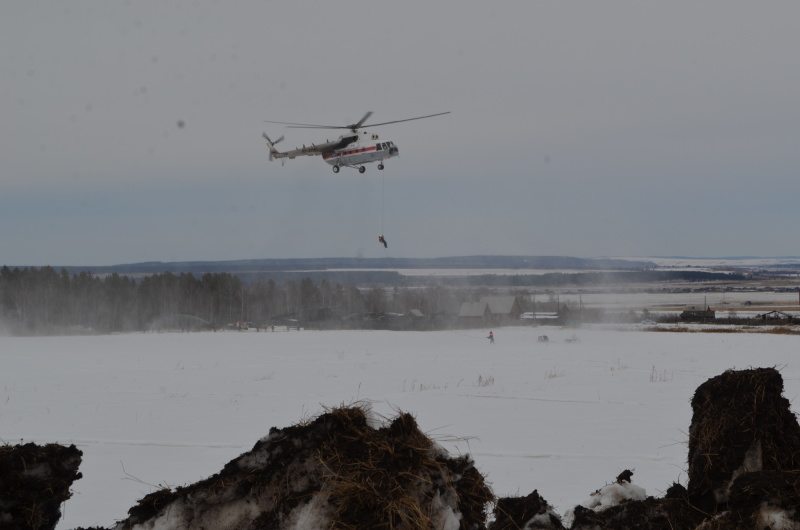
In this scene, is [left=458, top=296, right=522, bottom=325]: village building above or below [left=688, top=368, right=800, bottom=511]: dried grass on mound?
below

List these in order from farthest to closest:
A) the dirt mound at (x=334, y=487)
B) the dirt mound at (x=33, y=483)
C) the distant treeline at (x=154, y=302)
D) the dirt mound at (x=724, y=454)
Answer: the distant treeline at (x=154, y=302), the dirt mound at (x=724, y=454), the dirt mound at (x=33, y=483), the dirt mound at (x=334, y=487)

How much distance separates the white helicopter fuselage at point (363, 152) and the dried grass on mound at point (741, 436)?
31.4 m

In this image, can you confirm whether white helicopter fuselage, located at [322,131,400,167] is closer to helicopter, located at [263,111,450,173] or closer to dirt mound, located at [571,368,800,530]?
helicopter, located at [263,111,450,173]

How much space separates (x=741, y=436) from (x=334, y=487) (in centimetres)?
229

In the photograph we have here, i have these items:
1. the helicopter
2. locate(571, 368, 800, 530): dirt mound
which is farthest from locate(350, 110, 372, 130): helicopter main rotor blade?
locate(571, 368, 800, 530): dirt mound

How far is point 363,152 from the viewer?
3581 cm

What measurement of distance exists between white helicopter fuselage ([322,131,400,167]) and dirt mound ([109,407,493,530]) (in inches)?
1267

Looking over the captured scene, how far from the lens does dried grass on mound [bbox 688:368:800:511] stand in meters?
4.24

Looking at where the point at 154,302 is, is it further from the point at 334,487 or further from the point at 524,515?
the point at 334,487

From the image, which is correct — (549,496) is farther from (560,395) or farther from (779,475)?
(560,395)

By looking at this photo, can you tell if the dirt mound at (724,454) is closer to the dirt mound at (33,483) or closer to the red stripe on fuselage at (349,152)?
the dirt mound at (33,483)

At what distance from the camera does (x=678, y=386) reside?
22.4 metres

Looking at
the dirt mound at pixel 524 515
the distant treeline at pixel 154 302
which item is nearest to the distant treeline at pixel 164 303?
the distant treeline at pixel 154 302

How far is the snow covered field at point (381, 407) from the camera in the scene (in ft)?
32.7
